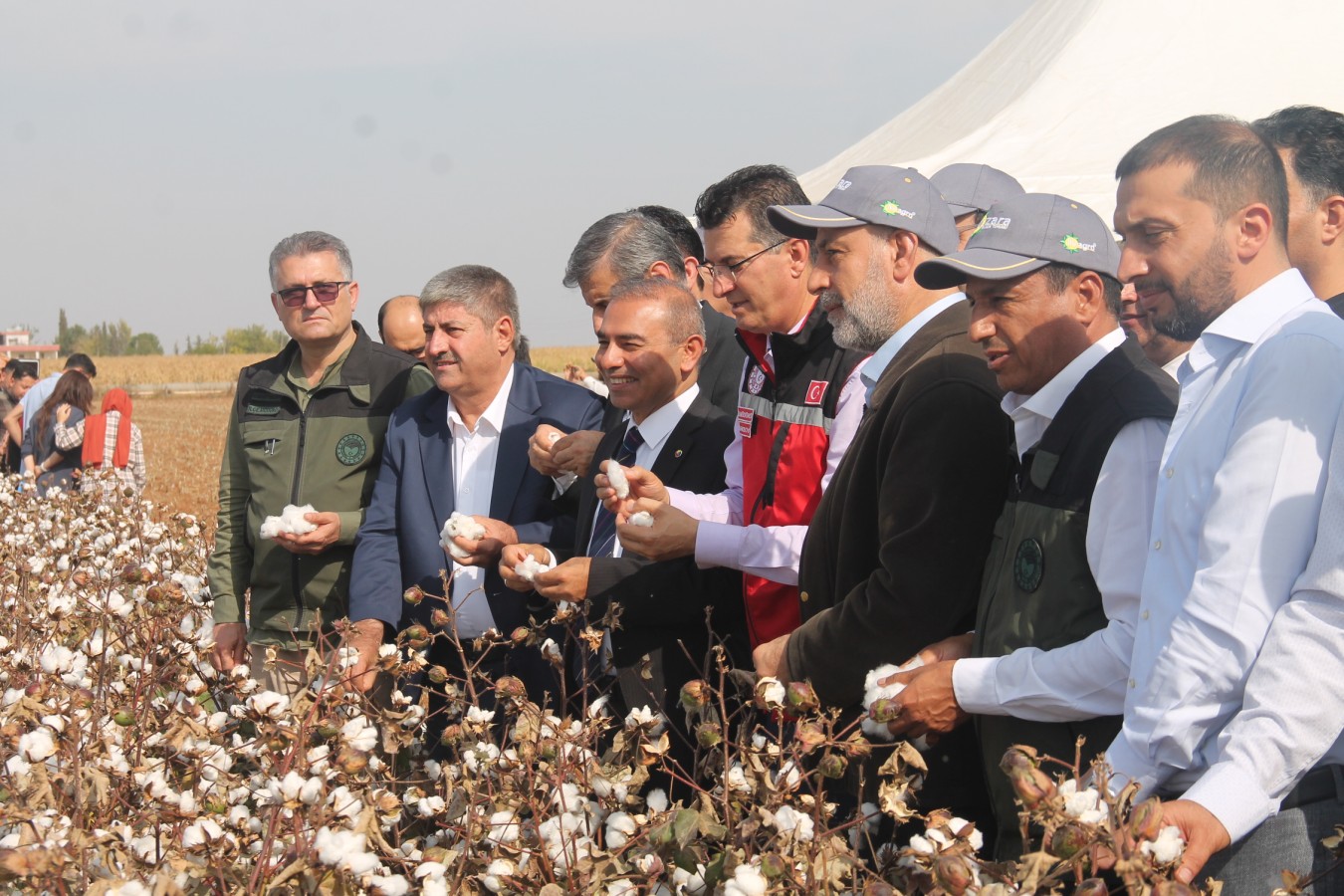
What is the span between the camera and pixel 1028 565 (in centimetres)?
245

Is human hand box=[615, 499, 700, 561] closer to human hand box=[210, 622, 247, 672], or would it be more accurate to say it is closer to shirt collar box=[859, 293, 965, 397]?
shirt collar box=[859, 293, 965, 397]

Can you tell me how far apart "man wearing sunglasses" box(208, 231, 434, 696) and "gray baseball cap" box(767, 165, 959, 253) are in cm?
210

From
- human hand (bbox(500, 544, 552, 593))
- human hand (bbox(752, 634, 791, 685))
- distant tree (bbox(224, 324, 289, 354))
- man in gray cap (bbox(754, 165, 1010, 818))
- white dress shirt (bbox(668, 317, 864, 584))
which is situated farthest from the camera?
distant tree (bbox(224, 324, 289, 354))

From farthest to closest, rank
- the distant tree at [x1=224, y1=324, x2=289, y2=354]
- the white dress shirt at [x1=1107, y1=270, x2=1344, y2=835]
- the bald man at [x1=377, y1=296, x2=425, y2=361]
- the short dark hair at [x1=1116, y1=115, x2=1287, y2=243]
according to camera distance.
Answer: the distant tree at [x1=224, y1=324, x2=289, y2=354] → the bald man at [x1=377, y1=296, x2=425, y2=361] → the short dark hair at [x1=1116, y1=115, x2=1287, y2=243] → the white dress shirt at [x1=1107, y1=270, x2=1344, y2=835]

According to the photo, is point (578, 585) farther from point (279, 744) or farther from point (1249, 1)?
point (1249, 1)

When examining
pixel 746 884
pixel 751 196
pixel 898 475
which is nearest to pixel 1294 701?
pixel 746 884

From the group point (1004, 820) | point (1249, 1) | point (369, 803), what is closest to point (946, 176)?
point (1004, 820)

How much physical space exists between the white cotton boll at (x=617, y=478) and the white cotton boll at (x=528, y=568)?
323 mm

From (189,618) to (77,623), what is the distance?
107 centimetres

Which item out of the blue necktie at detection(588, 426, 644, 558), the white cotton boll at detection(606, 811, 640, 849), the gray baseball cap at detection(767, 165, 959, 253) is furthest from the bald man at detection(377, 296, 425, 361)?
the white cotton boll at detection(606, 811, 640, 849)

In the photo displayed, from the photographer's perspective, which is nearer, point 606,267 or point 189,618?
point 606,267

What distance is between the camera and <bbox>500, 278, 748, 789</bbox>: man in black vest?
3.49 m

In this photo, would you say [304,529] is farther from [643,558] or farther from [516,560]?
[643,558]

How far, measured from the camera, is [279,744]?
2.31m
